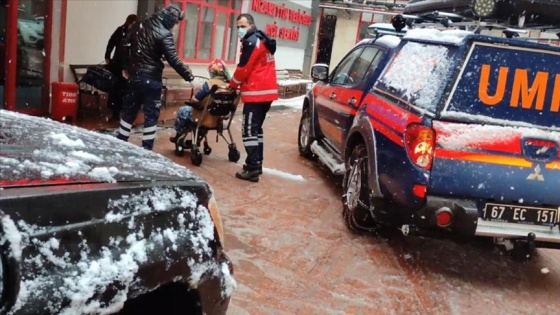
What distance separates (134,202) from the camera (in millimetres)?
1886

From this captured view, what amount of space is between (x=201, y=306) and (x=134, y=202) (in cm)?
52

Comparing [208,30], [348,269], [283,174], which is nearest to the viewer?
[348,269]

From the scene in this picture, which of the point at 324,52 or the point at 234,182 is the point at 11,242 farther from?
the point at 324,52

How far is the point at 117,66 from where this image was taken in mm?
9117

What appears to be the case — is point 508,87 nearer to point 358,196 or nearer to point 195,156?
point 358,196

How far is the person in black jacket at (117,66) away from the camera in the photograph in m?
8.98

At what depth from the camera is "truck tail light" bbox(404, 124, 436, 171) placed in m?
4.05

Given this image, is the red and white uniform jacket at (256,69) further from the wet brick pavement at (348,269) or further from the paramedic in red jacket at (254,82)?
the wet brick pavement at (348,269)

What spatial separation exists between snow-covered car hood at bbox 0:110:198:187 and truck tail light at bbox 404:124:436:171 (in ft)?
6.97

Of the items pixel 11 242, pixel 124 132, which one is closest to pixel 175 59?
pixel 124 132

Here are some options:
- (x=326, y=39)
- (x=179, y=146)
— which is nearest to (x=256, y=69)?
(x=179, y=146)

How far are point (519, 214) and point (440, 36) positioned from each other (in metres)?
1.50

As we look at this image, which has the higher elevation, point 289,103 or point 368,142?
point 368,142

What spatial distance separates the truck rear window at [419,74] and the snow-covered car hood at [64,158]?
7.79ft
